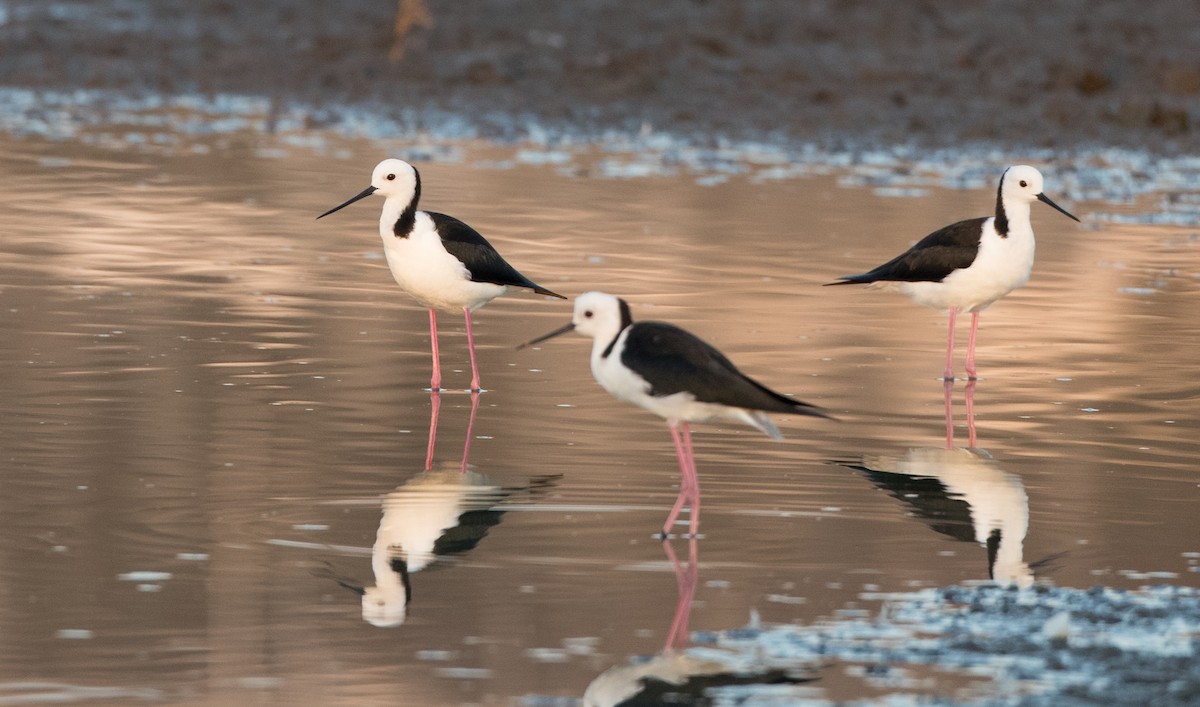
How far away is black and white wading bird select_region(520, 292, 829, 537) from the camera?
680 cm

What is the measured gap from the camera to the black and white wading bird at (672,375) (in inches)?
268

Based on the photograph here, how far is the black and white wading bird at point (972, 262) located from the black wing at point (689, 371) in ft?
12.5

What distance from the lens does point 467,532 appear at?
6898mm

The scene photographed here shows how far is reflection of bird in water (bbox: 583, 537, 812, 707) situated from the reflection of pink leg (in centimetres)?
3

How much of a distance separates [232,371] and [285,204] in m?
7.16

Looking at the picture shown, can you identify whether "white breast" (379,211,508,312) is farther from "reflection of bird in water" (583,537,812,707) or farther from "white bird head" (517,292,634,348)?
"reflection of bird in water" (583,537,812,707)

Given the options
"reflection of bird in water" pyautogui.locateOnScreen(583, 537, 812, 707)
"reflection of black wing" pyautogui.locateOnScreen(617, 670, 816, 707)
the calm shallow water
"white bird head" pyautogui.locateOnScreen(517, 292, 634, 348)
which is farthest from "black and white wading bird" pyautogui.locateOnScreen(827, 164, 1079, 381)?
"reflection of black wing" pyautogui.locateOnScreen(617, 670, 816, 707)

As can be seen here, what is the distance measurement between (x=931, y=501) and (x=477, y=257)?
10.4 ft

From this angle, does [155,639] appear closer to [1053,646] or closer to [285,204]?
[1053,646]

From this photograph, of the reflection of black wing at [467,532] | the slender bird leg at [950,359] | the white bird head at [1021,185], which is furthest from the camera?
the white bird head at [1021,185]

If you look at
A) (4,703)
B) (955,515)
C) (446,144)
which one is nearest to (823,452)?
(955,515)

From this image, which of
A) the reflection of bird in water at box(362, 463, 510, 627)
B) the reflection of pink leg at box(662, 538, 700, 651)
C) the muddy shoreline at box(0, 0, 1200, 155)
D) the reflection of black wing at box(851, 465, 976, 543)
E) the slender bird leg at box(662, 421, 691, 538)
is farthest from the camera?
the muddy shoreline at box(0, 0, 1200, 155)

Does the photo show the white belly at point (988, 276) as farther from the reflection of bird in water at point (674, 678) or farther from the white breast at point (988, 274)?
the reflection of bird in water at point (674, 678)

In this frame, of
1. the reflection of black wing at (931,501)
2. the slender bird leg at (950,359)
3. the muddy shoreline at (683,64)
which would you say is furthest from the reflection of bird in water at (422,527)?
the muddy shoreline at (683,64)
